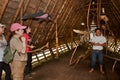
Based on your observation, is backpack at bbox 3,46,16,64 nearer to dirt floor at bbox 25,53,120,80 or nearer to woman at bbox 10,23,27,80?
woman at bbox 10,23,27,80

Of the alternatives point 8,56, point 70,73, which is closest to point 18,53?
point 8,56

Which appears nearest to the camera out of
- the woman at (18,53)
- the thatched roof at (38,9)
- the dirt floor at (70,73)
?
the woman at (18,53)

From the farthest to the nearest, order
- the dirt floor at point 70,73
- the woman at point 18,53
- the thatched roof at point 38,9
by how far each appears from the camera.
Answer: the dirt floor at point 70,73, the thatched roof at point 38,9, the woman at point 18,53

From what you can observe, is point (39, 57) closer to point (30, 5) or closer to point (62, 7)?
point (62, 7)

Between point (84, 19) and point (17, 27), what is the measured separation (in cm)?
1456

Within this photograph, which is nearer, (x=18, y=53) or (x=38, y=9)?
(x=18, y=53)

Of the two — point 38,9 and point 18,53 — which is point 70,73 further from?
point 18,53

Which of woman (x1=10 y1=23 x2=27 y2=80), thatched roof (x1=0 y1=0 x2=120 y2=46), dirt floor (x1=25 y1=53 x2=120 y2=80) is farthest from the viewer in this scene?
dirt floor (x1=25 y1=53 x2=120 y2=80)

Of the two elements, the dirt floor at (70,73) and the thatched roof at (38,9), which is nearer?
the thatched roof at (38,9)

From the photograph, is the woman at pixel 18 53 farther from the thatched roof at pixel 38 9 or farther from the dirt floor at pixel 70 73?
the dirt floor at pixel 70 73

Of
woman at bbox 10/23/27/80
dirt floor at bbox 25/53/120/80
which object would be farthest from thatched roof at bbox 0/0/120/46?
dirt floor at bbox 25/53/120/80

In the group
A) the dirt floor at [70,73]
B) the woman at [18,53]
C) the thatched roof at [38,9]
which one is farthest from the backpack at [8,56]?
the dirt floor at [70,73]

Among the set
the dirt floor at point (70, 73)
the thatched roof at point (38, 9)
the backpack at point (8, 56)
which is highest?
the thatched roof at point (38, 9)

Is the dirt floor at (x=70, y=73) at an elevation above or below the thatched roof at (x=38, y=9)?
below
